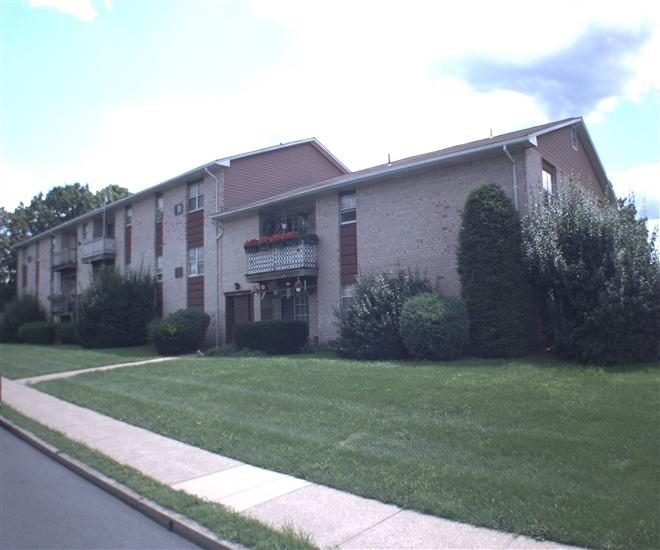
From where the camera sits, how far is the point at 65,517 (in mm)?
5727

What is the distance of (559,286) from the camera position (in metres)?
12.4

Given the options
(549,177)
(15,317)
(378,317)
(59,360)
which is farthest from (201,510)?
(15,317)

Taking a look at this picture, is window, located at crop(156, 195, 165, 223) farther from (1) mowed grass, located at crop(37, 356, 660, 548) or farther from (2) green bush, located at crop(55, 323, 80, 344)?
(1) mowed grass, located at crop(37, 356, 660, 548)

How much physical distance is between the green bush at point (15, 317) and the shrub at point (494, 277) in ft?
A: 107

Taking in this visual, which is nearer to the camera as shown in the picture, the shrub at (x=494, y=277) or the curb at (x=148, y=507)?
the curb at (x=148, y=507)

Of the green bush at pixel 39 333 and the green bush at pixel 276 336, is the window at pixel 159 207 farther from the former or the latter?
the green bush at pixel 276 336

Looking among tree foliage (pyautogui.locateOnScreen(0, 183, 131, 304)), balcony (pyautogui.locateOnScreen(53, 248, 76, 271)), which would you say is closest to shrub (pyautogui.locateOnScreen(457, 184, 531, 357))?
balcony (pyautogui.locateOnScreen(53, 248, 76, 271))

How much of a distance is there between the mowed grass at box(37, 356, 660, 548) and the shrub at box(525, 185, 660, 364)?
0.78m

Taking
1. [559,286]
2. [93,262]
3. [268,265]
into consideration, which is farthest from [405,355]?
[93,262]

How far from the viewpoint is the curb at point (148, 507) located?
497cm

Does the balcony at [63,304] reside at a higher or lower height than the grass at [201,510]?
higher

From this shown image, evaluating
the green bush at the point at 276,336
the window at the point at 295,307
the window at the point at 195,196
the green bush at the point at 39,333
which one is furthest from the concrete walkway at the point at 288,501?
the green bush at the point at 39,333

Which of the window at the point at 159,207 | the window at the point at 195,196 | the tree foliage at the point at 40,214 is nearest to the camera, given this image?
the window at the point at 195,196

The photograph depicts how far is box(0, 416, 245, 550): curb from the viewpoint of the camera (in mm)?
4969
